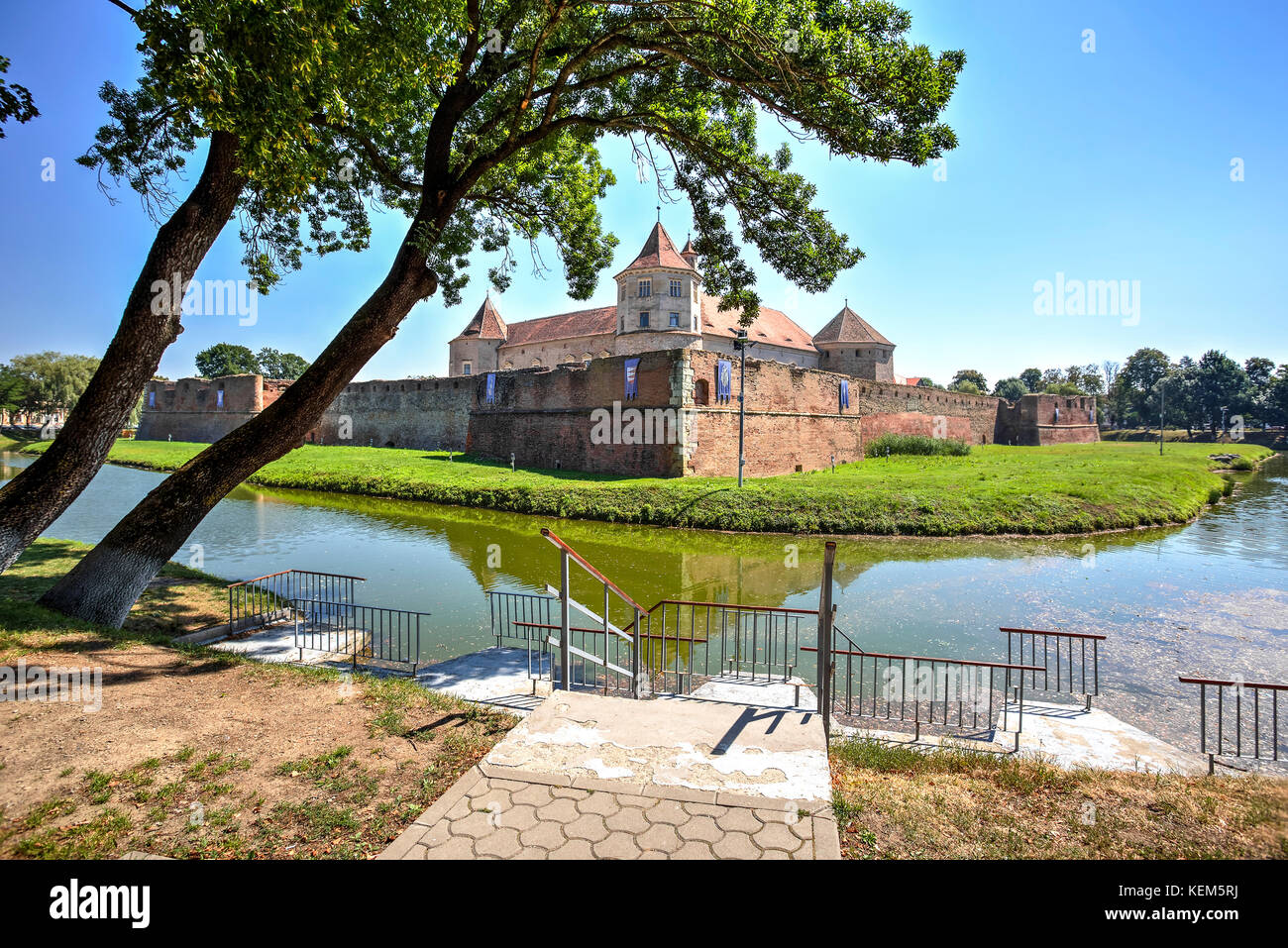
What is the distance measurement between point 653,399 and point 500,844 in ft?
72.4

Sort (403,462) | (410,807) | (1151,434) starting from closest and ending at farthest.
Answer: (410,807) < (403,462) < (1151,434)

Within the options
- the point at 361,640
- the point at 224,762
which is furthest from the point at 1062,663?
the point at 361,640

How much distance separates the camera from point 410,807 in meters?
3.58

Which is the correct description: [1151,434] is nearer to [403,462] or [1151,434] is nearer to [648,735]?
[403,462]

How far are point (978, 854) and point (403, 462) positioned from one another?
31148mm

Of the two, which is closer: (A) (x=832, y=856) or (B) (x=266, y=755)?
(A) (x=832, y=856)

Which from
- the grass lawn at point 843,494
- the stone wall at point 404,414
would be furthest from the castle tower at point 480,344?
the grass lawn at point 843,494

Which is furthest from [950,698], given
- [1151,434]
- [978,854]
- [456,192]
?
[1151,434]

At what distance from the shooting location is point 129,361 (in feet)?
22.7

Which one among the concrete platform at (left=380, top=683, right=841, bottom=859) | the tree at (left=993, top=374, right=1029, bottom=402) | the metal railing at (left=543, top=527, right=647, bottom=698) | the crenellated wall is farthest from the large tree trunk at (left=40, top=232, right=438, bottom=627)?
the tree at (left=993, top=374, right=1029, bottom=402)

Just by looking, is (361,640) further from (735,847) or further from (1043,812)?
(1043,812)

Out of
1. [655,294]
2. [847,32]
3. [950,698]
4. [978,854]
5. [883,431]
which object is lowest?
[950,698]

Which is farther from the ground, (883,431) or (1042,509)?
(883,431)

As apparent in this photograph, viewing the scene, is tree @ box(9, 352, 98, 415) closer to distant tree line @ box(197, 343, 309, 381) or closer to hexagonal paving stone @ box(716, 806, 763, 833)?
distant tree line @ box(197, 343, 309, 381)
